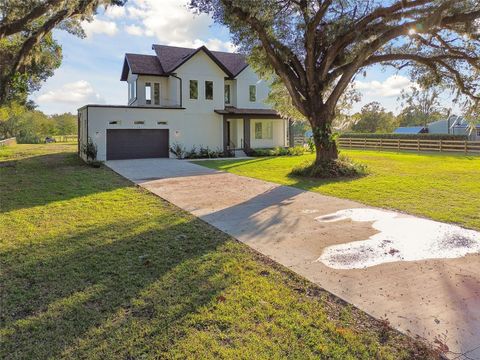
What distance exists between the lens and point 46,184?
40.1 feet

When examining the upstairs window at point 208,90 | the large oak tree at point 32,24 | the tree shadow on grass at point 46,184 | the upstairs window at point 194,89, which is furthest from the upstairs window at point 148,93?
the tree shadow on grass at point 46,184

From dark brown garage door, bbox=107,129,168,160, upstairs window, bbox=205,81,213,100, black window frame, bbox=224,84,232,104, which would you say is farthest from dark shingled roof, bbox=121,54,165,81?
black window frame, bbox=224,84,232,104

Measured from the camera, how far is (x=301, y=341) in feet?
10.6

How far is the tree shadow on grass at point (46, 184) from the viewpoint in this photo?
9688 millimetres

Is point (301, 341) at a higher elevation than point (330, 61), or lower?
lower

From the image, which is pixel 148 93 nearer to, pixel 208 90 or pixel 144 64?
pixel 144 64

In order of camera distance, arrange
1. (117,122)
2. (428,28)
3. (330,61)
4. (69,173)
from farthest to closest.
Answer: (117,122) → (69,173) → (330,61) → (428,28)

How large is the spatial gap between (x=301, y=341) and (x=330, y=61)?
12504 mm

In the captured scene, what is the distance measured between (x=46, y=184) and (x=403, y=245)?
10.9 metres

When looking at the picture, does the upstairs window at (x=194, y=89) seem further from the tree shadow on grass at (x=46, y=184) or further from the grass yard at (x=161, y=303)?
the grass yard at (x=161, y=303)

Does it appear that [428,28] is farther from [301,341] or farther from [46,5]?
[46,5]

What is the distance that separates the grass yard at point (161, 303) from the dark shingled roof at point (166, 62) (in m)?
19.7

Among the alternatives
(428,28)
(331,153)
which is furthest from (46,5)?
(428,28)

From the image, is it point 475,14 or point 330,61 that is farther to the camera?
point 330,61
